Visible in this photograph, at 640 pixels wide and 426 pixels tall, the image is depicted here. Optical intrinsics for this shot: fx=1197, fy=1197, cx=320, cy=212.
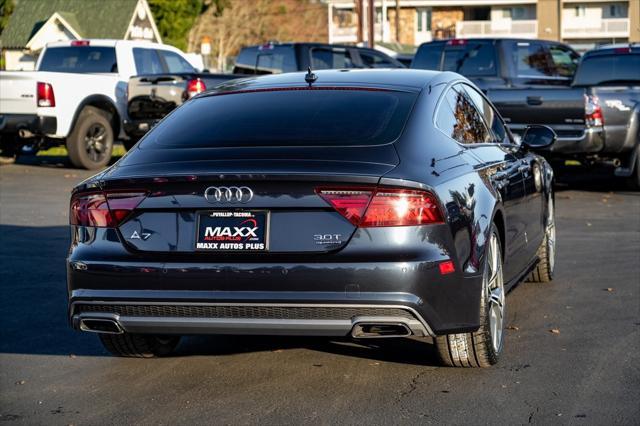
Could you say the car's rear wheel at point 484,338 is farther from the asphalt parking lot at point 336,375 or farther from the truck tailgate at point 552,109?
the truck tailgate at point 552,109

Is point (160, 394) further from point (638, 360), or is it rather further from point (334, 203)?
point (638, 360)

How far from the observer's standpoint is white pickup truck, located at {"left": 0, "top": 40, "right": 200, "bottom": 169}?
734 inches

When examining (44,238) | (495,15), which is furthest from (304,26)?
(44,238)

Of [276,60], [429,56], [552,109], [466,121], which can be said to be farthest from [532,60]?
[466,121]

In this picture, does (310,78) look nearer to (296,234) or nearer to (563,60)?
(296,234)

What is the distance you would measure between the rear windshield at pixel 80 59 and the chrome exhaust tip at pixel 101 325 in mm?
15140

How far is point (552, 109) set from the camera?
1538 centimetres

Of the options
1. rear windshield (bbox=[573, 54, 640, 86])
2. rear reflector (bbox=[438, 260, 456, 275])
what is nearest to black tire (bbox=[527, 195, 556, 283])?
rear reflector (bbox=[438, 260, 456, 275])

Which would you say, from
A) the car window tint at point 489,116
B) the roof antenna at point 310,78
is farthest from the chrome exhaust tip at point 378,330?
the car window tint at point 489,116

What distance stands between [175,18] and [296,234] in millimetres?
54333

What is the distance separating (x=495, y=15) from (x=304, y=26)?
14.0 m

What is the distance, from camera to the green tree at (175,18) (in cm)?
5834

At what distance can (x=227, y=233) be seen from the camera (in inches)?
225

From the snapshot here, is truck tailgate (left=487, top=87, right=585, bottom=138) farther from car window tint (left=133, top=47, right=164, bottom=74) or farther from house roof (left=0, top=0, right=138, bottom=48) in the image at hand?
house roof (left=0, top=0, right=138, bottom=48)
